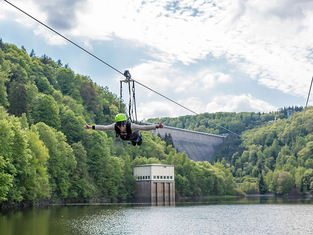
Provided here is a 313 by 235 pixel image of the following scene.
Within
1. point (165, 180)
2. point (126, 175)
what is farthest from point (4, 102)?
point (165, 180)

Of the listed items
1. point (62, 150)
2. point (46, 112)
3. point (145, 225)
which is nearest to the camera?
point (145, 225)

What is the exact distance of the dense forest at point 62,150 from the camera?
58.2m

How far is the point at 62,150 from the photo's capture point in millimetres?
80188

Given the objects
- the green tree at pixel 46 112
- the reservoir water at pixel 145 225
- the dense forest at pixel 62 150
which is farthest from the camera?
the green tree at pixel 46 112

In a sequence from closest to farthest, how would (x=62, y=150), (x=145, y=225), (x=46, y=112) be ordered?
(x=145, y=225) < (x=62, y=150) < (x=46, y=112)

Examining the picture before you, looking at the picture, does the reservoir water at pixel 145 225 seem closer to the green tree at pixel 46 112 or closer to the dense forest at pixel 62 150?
the dense forest at pixel 62 150

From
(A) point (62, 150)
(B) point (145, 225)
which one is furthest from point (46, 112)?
(B) point (145, 225)

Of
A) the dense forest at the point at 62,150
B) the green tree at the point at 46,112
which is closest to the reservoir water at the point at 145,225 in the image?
the dense forest at the point at 62,150

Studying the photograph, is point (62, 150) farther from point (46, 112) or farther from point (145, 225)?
point (145, 225)

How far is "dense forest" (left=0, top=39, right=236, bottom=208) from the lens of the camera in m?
58.2

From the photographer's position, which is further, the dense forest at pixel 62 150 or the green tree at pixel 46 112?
the green tree at pixel 46 112

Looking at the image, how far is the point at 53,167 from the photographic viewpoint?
7612 cm

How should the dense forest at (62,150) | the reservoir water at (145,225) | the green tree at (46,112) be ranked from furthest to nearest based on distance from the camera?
the green tree at (46,112) → the dense forest at (62,150) → the reservoir water at (145,225)

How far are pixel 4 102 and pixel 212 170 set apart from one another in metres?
74.9
